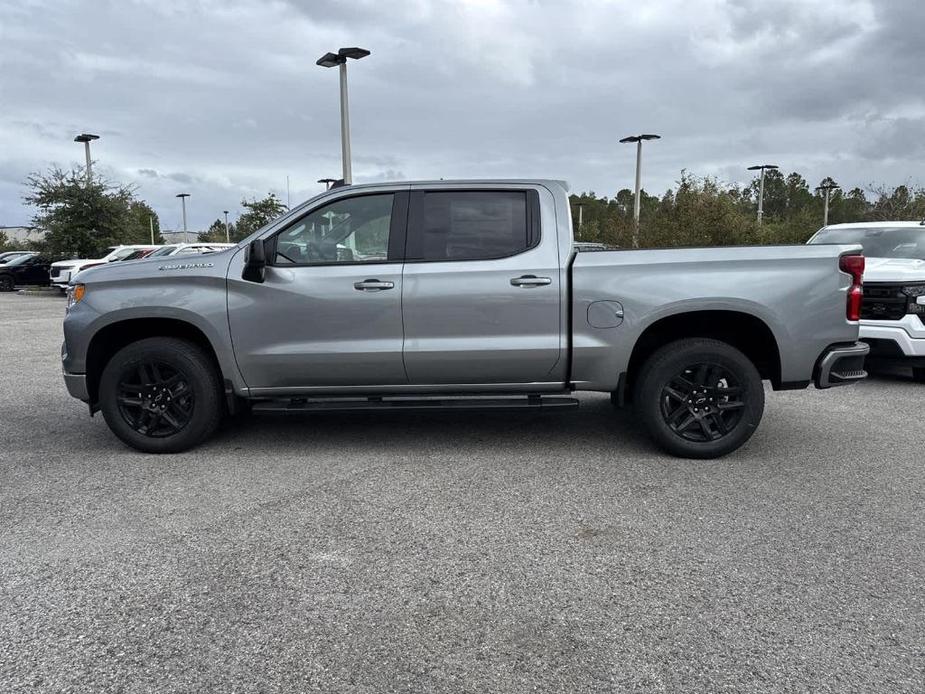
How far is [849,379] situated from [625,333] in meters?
1.59

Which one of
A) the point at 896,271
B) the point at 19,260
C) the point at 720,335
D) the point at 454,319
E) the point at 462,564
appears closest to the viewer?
the point at 462,564

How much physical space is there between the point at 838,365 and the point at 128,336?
5.09m

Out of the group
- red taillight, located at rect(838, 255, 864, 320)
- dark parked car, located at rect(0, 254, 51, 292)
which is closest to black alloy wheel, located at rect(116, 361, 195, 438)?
red taillight, located at rect(838, 255, 864, 320)

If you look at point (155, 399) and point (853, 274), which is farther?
point (155, 399)

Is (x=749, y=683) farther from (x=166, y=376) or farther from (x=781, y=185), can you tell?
(x=781, y=185)

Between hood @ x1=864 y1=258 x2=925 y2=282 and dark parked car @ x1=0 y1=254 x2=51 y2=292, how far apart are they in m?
28.4

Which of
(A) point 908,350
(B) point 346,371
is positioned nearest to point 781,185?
(A) point 908,350

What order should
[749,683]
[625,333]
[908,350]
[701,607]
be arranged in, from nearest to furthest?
[749,683] → [701,607] → [625,333] → [908,350]

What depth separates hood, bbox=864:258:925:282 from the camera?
295 inches

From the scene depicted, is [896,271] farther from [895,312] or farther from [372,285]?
[372,285]

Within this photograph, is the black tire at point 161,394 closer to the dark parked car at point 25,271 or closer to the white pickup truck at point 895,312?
the white pickup truck at point 895,312

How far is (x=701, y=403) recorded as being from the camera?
505cm

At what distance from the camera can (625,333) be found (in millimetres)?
4977

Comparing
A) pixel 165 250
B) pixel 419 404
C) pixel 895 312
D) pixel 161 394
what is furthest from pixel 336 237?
pixel 165 250
